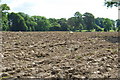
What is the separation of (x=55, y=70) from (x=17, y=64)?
6.52 feet

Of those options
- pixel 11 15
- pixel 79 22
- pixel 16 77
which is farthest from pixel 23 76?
pixel 79 22

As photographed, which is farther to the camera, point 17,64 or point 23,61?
point 23,61

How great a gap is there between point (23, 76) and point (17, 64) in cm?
170

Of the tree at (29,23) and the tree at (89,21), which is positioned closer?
the tree at (29,23)

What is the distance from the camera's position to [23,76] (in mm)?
5996

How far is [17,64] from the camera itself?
24.9 ft

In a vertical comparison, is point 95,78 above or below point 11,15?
below

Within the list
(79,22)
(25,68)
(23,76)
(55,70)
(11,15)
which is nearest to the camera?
(23,76)

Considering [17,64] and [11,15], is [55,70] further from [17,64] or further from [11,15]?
[11,15]

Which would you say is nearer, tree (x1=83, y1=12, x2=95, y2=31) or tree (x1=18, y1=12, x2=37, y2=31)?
tree (x1=18, y1=12, x2=37, y2=31)

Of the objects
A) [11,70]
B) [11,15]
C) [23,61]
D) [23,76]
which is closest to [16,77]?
[23,76]

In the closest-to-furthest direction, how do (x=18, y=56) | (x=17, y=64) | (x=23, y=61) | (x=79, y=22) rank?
(x=17, y=64) < (x=23, y=61) < (x=18, y=56) < (x=79, y=22)

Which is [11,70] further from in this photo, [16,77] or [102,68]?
[102,68]

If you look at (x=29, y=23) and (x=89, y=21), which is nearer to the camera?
(x=29, y=23)
